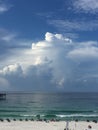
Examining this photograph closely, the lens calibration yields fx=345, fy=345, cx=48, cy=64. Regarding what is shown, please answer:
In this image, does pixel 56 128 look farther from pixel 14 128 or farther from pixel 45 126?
pixel 14 128

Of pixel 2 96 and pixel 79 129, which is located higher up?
pixel 2 96

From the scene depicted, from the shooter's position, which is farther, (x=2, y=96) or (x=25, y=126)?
(x=2, y=96)

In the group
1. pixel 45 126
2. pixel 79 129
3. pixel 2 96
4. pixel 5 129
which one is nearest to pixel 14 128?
pixel 5 129

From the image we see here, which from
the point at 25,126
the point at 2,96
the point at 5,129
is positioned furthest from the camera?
the point at 2,96

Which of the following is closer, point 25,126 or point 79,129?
point 79,129

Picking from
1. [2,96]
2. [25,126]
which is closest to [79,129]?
[25,126]

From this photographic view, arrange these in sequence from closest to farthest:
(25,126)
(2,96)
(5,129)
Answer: (5,129), (25,126), (2,96)

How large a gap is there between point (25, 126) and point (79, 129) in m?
7.87

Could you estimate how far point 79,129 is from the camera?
4434cm

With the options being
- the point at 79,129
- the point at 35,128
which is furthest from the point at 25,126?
the point at 79,129

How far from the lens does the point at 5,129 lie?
4362 centimetres

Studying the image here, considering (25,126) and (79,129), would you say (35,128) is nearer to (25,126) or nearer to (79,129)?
(25,126)

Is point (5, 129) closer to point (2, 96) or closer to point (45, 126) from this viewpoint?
point (45, 126)

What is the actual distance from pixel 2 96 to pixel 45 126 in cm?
11820
